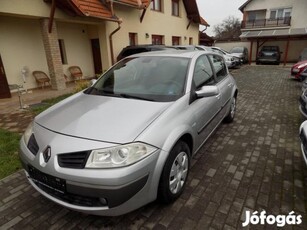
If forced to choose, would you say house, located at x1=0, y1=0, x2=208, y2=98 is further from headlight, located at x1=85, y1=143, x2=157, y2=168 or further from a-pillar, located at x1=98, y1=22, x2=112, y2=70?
headlight, located at x1=85, y1=143, x2=157, y2=168

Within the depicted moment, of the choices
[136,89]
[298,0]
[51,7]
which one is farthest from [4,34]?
[298,0]

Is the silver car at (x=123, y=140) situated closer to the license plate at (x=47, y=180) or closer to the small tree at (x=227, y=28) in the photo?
the license plate at (x=47, y=180)

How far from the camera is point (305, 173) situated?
3.03 metres

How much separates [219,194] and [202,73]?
1.69 m

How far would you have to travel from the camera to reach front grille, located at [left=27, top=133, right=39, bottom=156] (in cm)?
215

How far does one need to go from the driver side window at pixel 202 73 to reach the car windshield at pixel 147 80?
0.64ft

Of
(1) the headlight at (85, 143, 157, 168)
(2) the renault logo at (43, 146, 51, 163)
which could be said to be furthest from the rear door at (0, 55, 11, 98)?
(1) the headlight at (85, 143, 157, 168)

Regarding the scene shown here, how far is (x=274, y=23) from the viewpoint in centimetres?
2452

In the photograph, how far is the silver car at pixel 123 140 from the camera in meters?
1.84

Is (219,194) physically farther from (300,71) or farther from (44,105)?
(300,71)

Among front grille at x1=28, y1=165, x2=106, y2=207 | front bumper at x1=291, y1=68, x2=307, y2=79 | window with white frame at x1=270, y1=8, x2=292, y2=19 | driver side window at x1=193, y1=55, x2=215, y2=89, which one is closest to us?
front grille at x1=28, y1=165, x2=106, y2=207

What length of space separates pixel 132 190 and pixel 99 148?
1.49 feet

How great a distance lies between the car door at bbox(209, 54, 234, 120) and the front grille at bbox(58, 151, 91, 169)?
2633 millimetres

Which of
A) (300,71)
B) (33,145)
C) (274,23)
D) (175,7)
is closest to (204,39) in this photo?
(274,23)
